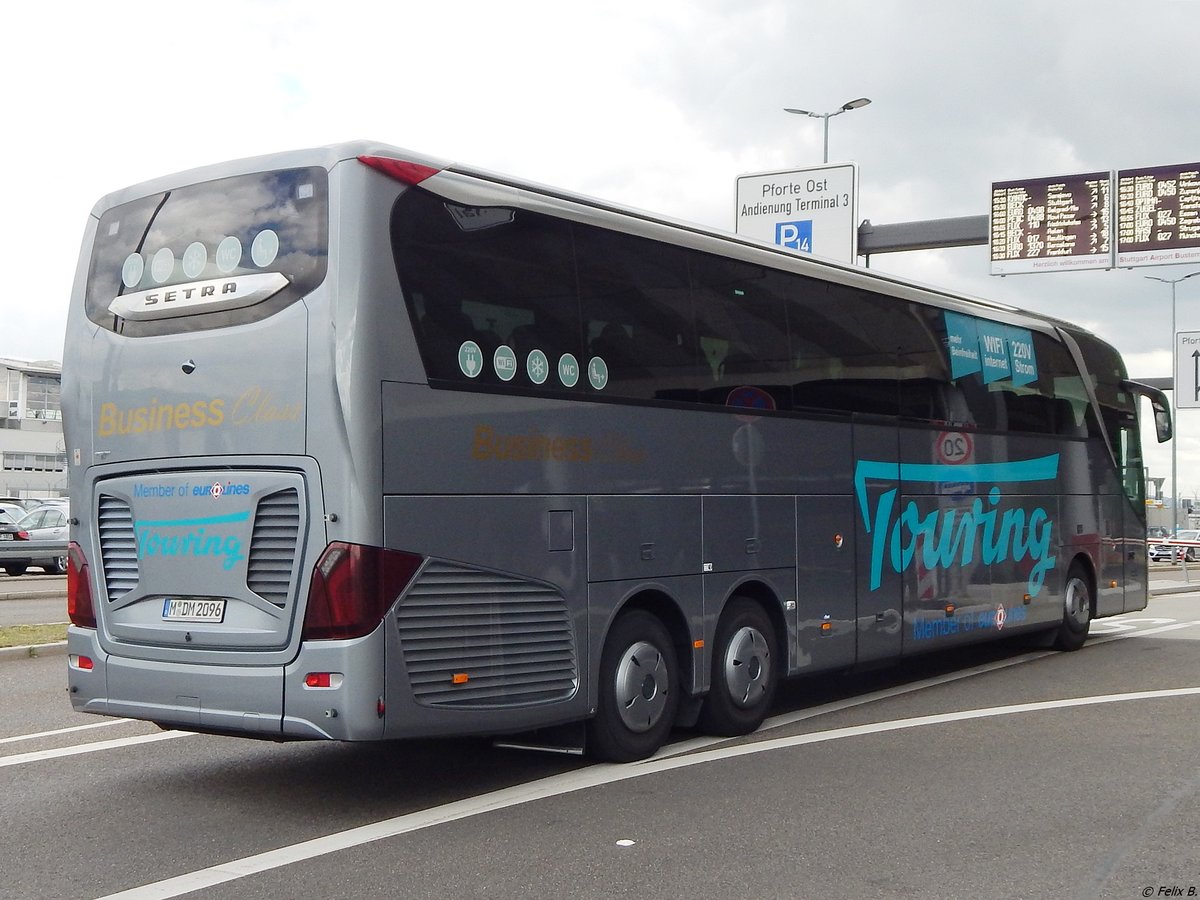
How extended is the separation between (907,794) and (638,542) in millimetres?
2262

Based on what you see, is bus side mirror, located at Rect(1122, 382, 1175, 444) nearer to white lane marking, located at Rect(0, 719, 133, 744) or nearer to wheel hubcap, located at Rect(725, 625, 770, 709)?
wheel hubcap, located at Rect(725, 625, 770, 709)

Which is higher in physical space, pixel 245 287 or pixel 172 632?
pixel 245 287

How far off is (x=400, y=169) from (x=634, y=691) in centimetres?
350

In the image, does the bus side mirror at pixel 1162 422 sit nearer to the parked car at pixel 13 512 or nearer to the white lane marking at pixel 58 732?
the white lane marking at pixel 58 732

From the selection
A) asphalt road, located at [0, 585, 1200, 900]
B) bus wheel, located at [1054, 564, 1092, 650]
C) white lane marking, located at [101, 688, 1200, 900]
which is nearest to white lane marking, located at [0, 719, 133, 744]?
asphalt road, located at [0, 585, 1200, 900]

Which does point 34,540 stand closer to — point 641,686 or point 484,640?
point 641,686

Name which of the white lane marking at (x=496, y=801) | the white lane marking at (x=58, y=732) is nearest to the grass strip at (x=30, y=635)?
the white lane marking at (x=58, y=732)

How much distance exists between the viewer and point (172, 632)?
302 inches

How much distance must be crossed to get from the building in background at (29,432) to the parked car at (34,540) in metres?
56.0

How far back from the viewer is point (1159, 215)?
23.6m

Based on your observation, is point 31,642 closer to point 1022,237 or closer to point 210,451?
point 210,451

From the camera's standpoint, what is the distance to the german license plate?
24.7 feet

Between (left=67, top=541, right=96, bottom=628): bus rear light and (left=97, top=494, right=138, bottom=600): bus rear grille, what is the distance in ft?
0.64

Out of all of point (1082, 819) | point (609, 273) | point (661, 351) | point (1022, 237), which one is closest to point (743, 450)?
point (661, 351)
